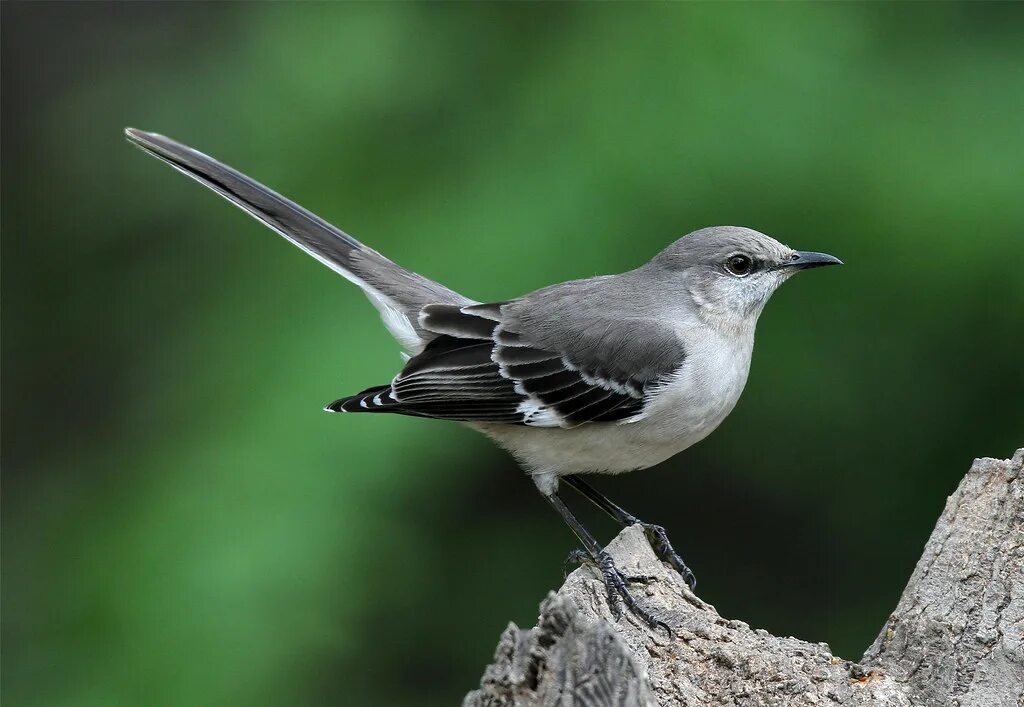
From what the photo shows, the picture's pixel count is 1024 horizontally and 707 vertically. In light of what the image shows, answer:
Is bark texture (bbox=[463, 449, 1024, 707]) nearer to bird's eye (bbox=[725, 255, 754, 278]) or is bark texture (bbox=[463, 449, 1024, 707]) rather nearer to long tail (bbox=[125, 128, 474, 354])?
bird's eye (bbox=[725, 255, 754, 278])

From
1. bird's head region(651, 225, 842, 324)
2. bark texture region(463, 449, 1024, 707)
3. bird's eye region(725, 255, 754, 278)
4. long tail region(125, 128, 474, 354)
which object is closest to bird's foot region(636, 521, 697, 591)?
bark texture region(463, 449, 1024, 707)

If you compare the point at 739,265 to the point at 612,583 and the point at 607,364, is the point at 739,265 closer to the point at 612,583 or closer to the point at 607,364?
the point at 607,364

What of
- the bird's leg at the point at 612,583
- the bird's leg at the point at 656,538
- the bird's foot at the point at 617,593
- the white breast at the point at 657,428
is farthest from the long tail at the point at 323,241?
the bird's foot at the point at 617,593

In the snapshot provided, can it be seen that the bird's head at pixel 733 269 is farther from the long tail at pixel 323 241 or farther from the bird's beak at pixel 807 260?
the long tail at pixel 323 241

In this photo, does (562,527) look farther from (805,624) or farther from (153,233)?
(153,233)

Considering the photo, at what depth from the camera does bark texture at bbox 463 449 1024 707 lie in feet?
11.3

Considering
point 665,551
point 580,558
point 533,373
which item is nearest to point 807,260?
point 533,373

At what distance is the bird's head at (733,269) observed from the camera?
4539 mm

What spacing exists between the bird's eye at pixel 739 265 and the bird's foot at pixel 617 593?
1224 millimetres

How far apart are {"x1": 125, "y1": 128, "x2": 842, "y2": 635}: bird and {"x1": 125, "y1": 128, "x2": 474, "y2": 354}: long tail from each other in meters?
0.21

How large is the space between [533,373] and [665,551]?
85cm

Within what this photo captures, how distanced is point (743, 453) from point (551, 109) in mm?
1851

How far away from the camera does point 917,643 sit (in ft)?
11.8

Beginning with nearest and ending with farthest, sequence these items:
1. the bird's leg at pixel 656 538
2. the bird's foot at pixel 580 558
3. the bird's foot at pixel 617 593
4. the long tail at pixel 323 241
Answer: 1. the bird's foot at pixel 617 593
2. the bird's foot at pixel 580 558
3. the bird's leg at pixel 656 538
4. the long tail at pixel 323 241
